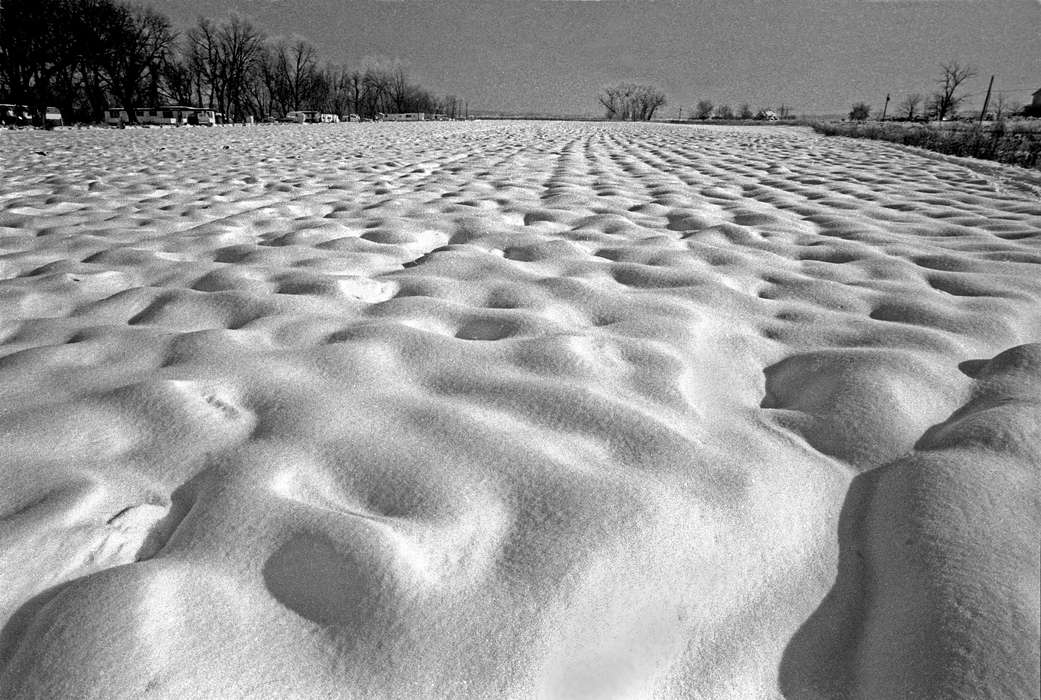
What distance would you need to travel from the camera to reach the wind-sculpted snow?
625 millimetres

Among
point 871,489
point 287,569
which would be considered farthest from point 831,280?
point 287,569

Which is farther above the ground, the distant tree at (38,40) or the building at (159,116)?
the distant tree at (38,40)

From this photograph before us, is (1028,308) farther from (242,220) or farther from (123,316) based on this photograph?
(242,220)

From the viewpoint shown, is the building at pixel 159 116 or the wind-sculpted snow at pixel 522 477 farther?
the building at pixel 159 116

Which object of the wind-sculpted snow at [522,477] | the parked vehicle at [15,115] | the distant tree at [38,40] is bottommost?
the wind-sculpted snow at [522,477]

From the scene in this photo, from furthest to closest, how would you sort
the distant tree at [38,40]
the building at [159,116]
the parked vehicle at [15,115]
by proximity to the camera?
the building at [159,116] → the distant tree at [38,40] → the parked vehicle at [15,115]

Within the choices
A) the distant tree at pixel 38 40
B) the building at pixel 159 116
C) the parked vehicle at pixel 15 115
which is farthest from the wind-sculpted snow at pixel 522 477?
the building at pixel 159 116

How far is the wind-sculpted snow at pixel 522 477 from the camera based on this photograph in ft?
2.05

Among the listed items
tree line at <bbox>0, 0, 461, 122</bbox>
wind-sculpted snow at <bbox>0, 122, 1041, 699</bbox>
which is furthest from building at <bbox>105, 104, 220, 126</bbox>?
wind-sculpted snow at <bbox>0, 122, 1041, 699</bbox>

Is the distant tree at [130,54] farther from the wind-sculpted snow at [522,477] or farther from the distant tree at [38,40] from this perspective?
the wind-sculpted snow at [522,477]

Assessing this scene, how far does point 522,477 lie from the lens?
0.88 metres

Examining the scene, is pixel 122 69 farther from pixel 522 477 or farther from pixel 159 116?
pixel 522 477

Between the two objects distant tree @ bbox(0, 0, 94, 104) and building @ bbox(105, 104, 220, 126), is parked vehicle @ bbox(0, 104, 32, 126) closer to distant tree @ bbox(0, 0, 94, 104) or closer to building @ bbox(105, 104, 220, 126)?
distant tree @ bbox(0, 0, 94, 104)

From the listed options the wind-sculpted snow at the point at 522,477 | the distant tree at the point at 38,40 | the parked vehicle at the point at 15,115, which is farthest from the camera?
the distant tree at the point at 38,40
